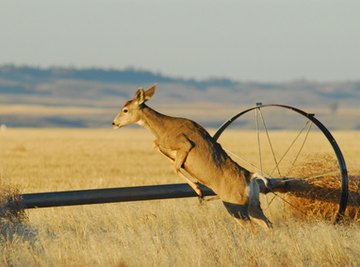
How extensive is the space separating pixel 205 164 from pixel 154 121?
92 centimetres

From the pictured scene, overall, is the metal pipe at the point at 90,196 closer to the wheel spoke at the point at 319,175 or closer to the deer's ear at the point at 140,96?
the deer's ear at the point at 140,96

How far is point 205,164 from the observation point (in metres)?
13.5

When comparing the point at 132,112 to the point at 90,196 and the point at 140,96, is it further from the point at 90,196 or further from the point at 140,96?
the point at 90,196

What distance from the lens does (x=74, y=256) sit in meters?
11.5

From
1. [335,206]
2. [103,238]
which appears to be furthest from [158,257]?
[335,206]

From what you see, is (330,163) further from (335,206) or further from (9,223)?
(9,223)

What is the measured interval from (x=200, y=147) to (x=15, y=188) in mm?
2620

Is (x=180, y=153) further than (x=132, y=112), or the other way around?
(x=132, y=112)

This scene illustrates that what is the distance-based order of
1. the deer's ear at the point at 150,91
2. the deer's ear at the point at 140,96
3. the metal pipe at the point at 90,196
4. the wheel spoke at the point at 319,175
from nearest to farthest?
1. the deer's ear at the point at 150,91
2. the deer's ear at the point at 140,96
3. the metal pipe at the point at 90,196
4. the wheel spoke at the point at 319,175

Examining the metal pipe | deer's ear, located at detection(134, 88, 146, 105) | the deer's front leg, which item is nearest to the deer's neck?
deer's ear, located at detection(134, 88, 146, 105)

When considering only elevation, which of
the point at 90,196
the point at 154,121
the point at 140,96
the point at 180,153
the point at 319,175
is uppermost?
the point at 140,96

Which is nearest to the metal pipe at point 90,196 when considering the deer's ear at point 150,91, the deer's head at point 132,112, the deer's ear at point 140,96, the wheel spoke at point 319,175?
the deer's head at point 132,112

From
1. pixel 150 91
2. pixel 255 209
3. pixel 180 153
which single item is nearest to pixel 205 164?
pixel 180 153

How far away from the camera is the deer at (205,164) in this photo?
13414mm
